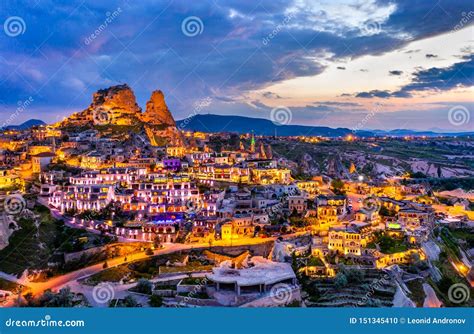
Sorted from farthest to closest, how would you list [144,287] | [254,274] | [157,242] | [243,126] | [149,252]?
1. [243,126]
2. [157,242]
3. [149,252]
4. [254,274]
5. [144,287]

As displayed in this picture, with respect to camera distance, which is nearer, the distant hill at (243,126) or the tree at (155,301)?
the tree at (155,301)

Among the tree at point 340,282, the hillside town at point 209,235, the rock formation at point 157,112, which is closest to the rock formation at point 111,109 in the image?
the rock formation at point 157,112

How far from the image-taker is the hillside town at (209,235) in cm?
1179

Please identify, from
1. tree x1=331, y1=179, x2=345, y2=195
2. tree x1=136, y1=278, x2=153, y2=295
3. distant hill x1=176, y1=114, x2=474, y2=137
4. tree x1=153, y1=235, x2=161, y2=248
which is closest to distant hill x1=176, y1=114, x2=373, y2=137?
distant hill x1=176, y1=114, x2=474, y2=137

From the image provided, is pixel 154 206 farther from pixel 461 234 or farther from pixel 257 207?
pixel 461 234

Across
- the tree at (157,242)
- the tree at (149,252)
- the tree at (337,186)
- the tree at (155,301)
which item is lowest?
the tree at (155,301)

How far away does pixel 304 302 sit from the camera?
11.5 metres

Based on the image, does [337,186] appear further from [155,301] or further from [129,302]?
[129,302]

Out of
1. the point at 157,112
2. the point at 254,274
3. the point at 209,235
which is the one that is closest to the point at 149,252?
the point at 209,235

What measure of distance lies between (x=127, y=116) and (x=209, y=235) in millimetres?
22432

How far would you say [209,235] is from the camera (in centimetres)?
1540

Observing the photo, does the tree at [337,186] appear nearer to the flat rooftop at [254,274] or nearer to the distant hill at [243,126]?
the flat rooftop at [254,274]

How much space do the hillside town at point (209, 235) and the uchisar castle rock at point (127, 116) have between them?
248 inches

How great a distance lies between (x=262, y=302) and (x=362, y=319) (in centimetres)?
283
